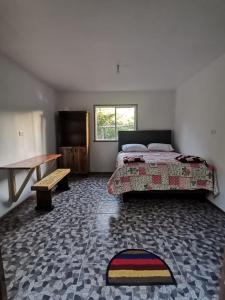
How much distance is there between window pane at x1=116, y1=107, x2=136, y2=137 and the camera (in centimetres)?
577

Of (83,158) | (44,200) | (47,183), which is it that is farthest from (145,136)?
(44,200)

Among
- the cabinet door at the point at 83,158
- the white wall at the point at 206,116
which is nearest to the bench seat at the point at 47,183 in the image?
the cabinet door at the point at 83,158

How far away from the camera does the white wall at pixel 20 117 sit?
2973 mm

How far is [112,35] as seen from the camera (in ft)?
7.79

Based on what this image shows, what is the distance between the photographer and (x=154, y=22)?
2102 mm

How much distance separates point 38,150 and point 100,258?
3.01 meters

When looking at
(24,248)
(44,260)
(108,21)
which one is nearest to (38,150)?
(24,248)

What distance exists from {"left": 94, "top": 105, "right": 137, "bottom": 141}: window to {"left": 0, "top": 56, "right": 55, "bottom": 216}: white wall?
1.49 m

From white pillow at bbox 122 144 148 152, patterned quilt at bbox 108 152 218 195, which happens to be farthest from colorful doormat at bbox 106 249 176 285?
white pillow at bbox 122 144 148 152

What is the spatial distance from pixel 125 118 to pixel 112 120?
387mm

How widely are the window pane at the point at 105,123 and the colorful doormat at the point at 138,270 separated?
4.08 m

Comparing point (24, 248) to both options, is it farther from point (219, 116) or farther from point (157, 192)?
point (219, 116)

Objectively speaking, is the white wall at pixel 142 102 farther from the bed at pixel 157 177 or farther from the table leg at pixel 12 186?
the table leg at pixel 12 186

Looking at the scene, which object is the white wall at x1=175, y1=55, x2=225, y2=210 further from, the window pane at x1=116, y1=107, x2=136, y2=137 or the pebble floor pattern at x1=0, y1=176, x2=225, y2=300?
the window pane at x1=116, y1=107, x2=136, y2=137
